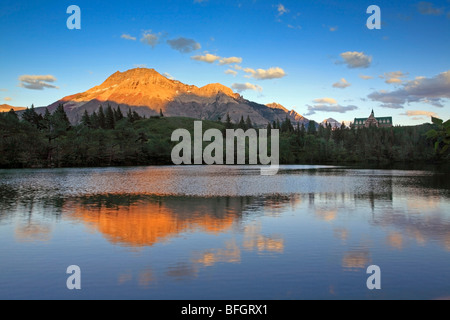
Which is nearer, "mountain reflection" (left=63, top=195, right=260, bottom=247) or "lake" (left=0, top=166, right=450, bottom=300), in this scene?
"lake" (left=0, top=166, right=450, bottom=300)

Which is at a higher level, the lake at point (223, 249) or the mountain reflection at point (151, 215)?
the mountain reflection at point (151, 215)

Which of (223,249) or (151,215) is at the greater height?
(151,215)

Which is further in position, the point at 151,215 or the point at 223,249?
the point at 151,215

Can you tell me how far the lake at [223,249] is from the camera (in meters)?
16.4

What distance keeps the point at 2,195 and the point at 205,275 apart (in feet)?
146

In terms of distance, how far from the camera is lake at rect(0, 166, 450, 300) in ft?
53.7

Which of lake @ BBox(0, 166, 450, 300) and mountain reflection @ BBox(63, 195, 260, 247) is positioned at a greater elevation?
mountain reflection @ BBox(63, 195, 260, 247)

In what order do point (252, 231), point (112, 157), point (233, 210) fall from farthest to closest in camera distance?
point (112, 157), point (233, 210), point (252, 231)

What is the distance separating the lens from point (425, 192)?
56688mm

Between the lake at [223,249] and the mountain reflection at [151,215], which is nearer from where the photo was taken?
the lake at [223,249]

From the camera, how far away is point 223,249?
23.1 meters

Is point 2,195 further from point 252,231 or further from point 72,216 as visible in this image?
point 252,231

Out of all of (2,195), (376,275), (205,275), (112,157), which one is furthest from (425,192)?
(112,157)
